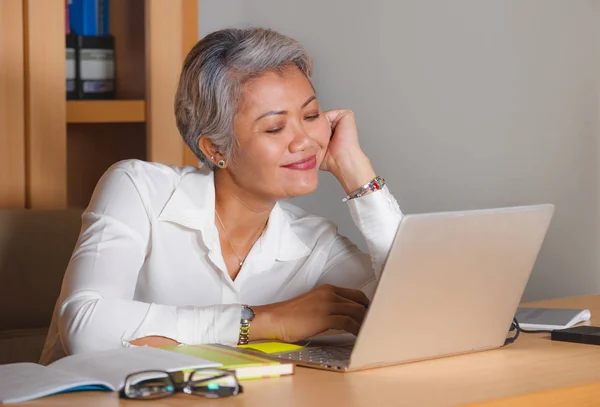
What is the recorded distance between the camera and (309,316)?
5.27 feet

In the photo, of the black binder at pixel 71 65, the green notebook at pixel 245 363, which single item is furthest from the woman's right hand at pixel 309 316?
the black binder at pixel 71 65

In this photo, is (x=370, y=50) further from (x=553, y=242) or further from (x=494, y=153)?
(x=553, y=242)

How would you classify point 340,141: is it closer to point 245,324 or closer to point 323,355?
point 245,324

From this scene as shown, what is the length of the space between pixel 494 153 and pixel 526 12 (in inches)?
17.3

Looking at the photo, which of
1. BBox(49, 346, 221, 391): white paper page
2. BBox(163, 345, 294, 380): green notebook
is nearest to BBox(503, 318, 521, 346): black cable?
BBox(163, 345, 294, 380): green notebook

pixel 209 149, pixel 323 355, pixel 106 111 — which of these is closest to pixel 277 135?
pixel 209 149

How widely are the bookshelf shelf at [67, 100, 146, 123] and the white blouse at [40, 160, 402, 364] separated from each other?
2.48 feet

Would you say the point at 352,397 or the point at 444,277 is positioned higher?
the point at 444,277

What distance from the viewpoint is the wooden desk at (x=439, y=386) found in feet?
3.67

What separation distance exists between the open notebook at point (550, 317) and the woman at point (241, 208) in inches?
12.4

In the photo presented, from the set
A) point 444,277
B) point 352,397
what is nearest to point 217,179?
point 444,277

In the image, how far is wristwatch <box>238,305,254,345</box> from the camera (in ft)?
5.14

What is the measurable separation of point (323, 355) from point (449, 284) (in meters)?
0.22

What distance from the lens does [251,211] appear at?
196 centimetres
